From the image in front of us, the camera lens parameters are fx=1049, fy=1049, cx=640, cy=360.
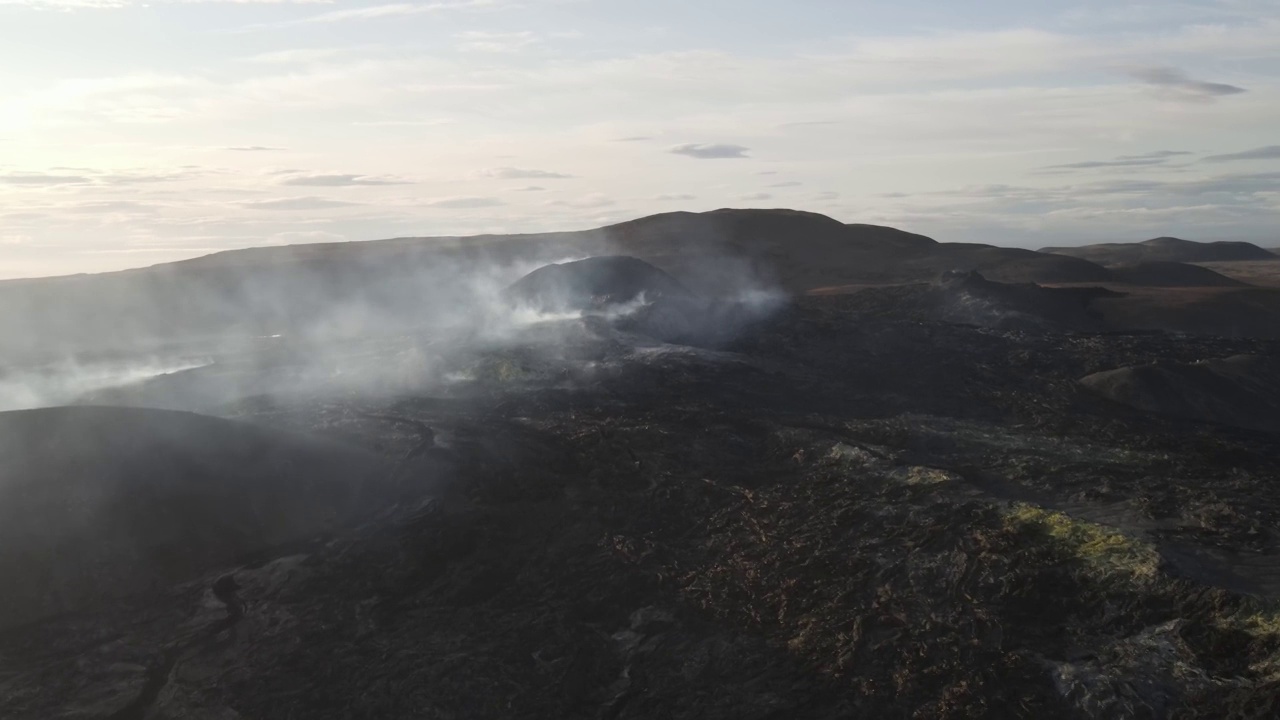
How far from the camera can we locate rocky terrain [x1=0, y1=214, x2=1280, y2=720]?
60.5 ft

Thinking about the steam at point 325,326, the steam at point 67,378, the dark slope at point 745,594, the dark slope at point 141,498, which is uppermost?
the steam at point 325,326

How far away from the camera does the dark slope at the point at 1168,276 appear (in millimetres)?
84000

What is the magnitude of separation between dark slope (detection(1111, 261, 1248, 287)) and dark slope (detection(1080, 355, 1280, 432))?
153ft

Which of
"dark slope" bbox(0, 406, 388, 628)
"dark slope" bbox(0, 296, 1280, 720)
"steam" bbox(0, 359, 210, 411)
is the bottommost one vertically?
"dark slope" bbox(0, 296, 1280, 720)

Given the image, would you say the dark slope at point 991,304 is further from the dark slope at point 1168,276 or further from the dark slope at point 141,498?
the dark slope at point 141,498

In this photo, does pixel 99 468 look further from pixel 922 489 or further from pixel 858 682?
pixel 922 489

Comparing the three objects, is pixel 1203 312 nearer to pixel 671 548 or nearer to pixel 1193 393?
pixel 1193 393

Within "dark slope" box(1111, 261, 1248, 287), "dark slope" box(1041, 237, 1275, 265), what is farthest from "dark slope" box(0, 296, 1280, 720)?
"dark slope" box(1041, 237, 1275, 265)

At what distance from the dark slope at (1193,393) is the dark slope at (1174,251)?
91.4 metres

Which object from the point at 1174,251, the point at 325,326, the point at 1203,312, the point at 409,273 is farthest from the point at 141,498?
the point at 1174,251

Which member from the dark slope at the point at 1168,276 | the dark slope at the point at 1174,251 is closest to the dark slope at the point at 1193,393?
the dark slope at the point at 1168,276

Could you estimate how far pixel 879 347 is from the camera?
4331 cm

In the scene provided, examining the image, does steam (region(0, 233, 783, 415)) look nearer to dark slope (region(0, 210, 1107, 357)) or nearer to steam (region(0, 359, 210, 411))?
steam (region(0, 359, 210, 411))

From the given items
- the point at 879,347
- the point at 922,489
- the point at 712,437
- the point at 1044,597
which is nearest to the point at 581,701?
the point at 1044,597
